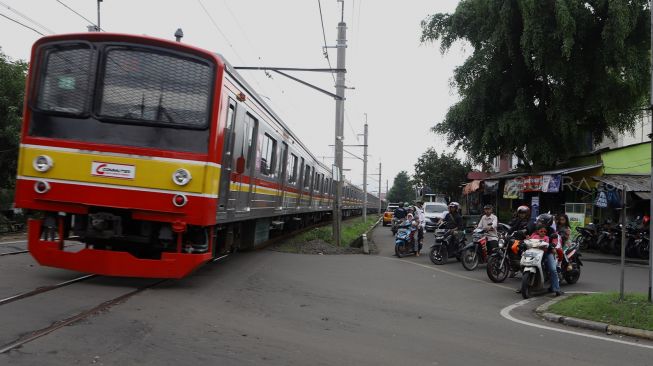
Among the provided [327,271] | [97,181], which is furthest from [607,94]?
[97,181]

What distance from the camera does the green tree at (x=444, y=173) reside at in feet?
153

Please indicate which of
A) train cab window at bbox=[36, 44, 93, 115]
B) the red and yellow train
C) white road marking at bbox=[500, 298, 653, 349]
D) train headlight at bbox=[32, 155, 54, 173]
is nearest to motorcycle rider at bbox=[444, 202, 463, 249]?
white road marking at bbox=[500, 298, 653, 349]

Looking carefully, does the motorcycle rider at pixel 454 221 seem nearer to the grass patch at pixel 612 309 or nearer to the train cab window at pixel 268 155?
the train cab window at pixel 268 155

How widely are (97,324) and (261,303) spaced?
2397mm

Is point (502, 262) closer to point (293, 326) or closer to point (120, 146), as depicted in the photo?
point (293, 326)

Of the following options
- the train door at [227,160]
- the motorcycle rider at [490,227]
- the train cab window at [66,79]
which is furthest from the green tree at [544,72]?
the train cab window at [66,79]

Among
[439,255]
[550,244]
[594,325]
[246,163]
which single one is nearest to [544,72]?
[439,255]

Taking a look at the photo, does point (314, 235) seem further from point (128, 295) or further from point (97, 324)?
point (97, 324)

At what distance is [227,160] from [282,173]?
6547mm

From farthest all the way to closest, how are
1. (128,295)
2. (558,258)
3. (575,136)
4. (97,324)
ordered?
(575,136), (558,258), (128,295), (97,324)

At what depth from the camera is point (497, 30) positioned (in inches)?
803

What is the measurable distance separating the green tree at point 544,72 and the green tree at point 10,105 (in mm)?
15635

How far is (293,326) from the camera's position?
20.5ft

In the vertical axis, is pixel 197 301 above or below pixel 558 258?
below
